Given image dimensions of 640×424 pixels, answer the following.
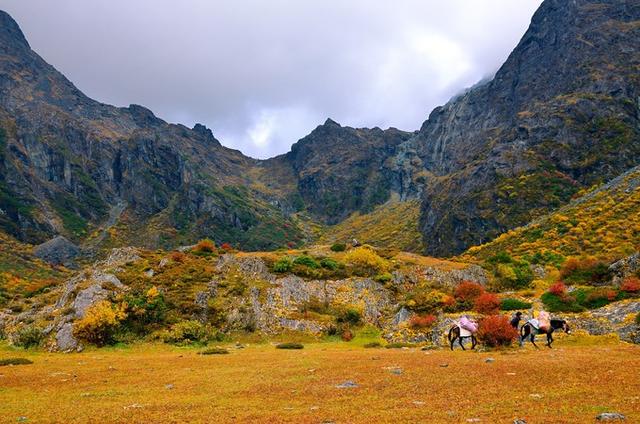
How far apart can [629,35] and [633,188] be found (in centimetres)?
11770

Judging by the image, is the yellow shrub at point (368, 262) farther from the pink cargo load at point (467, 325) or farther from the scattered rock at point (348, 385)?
the scattered rock at point (348, 385)

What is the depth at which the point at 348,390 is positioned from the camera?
1659 cm

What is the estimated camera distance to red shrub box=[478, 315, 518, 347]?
25453mm

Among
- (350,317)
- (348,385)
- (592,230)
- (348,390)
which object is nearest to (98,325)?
(350,317)

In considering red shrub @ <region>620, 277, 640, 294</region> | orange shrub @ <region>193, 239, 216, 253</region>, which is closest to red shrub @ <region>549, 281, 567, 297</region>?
red shrub @ <region>620, 277, 640, 294</region>

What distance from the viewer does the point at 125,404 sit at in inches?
619

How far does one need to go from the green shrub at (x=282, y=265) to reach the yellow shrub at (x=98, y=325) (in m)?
19.7

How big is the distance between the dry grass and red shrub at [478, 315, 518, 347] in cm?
173

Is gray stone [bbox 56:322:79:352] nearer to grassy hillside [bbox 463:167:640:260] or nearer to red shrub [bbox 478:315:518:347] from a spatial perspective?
red shrub [bbox 478:315:518:347]

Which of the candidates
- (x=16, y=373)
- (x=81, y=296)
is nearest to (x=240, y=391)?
(x=16, y=373)

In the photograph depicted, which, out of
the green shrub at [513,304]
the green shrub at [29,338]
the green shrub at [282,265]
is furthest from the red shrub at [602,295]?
the green shrub at [29,338]

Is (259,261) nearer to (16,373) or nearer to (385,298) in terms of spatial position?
(385,298)

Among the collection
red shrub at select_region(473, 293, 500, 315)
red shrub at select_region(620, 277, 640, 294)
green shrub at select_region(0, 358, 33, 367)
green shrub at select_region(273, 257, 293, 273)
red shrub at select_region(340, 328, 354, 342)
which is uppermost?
green shrub at select_region(273, 257, 293, 273)

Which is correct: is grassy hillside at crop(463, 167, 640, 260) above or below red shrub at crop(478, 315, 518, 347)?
above
